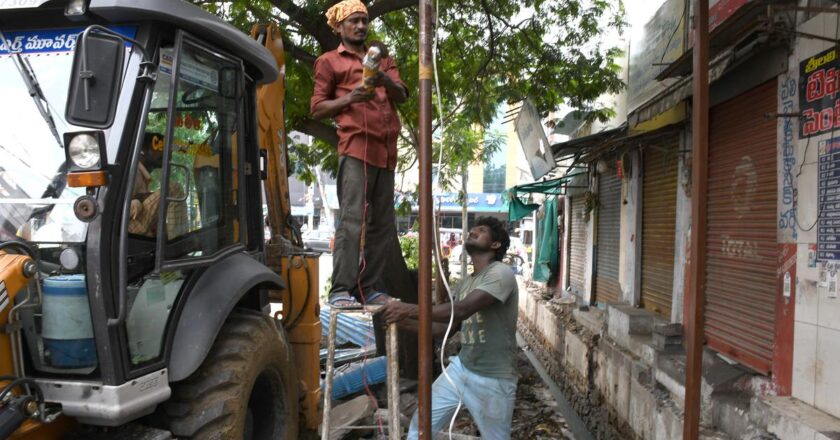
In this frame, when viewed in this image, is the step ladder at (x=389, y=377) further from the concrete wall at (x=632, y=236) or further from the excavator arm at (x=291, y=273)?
the concrete wall at (x=632, y=236)

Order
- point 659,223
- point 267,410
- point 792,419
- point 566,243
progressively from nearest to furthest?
1. point 267,410
2. point 792,419
3. point 659,223
4. point 566,243

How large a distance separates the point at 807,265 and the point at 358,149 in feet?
10.5

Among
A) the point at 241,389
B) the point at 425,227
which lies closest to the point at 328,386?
the point at 241,389

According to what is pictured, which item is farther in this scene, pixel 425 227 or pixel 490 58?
pixel 490 58

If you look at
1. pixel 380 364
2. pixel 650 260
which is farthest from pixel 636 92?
pixel 380 364

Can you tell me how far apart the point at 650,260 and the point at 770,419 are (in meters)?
4.11

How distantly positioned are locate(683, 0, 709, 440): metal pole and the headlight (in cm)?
236

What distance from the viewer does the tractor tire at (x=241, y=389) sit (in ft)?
8.71

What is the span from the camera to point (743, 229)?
17.8 feet

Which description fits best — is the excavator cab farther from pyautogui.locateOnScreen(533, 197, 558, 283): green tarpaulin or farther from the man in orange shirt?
pyautogui.locateOnScreen(533, 197, 558, 283): green tarpaulin

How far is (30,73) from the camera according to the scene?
99.7 inches

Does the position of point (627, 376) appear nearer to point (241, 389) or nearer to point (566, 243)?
point (241, 389)

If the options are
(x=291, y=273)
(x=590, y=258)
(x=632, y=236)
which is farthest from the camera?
(x=590, y=258)

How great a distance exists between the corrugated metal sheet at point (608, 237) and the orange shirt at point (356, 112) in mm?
7094
